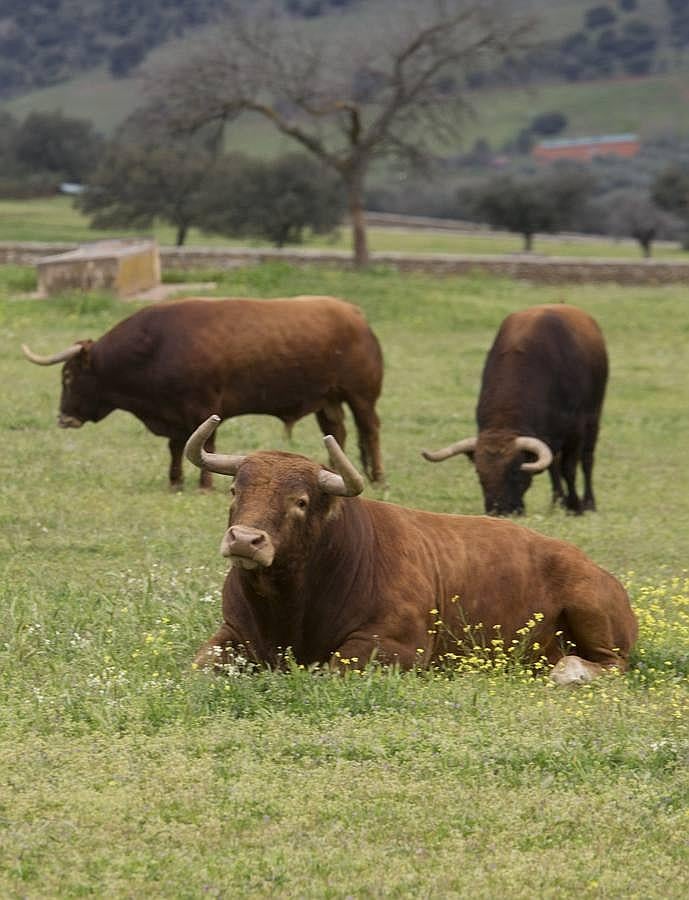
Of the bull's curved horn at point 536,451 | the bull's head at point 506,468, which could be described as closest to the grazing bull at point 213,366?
the bull's head at point 506,468

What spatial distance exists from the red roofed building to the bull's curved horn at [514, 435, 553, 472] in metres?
99.8

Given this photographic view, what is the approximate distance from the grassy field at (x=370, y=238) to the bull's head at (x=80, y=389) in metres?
34.5

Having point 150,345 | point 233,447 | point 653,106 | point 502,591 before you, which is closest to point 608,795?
point 502,591

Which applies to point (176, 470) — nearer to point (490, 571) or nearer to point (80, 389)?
point (80, 389)

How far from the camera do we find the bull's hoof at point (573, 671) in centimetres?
830

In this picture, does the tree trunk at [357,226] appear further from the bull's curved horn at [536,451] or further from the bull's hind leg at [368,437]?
the bull's curved horn at [536,451]

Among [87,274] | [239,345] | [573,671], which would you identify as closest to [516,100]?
[87,274]

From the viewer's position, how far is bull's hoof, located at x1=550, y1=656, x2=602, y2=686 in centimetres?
830

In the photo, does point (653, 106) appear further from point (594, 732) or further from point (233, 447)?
point (594, 732)

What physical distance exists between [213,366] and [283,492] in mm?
7616

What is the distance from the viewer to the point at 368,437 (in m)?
16.3

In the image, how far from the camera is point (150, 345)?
50.4 ft

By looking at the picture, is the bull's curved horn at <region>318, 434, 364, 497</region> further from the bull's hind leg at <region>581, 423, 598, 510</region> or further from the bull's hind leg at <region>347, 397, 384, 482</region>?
the bull's hind leg at <region>581, 423, 598, 510</region>

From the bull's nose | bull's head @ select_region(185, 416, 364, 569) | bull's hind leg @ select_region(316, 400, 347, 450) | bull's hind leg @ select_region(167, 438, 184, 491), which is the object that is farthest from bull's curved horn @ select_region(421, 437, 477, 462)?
the bull's nose
